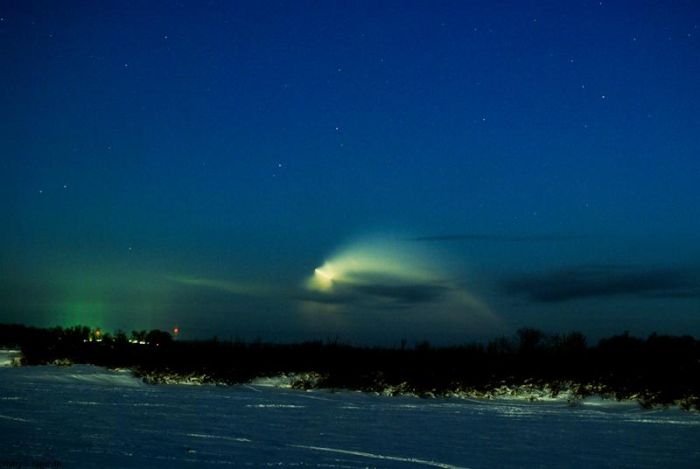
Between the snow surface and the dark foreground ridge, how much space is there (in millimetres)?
910

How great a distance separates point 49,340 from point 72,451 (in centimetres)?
1865

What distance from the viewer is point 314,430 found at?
12.5 m

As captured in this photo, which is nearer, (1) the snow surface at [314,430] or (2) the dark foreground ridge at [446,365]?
(1) the snow surface at [314,430]

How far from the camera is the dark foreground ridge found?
17359mm

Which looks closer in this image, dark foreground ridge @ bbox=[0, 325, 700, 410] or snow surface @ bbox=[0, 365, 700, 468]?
snow surface @ bbox=[0, 365, 700, 468]

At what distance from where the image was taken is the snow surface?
31.9 ft

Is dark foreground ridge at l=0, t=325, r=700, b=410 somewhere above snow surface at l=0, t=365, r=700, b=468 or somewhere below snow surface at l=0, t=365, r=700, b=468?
above

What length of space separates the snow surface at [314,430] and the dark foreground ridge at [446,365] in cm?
91

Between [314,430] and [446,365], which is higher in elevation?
[446,365]

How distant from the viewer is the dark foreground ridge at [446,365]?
57.0 feet

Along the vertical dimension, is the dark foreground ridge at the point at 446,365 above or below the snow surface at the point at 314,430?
above

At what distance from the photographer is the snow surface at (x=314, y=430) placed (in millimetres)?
9719

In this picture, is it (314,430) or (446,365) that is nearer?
(314,430)

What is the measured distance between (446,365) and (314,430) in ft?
25.5
